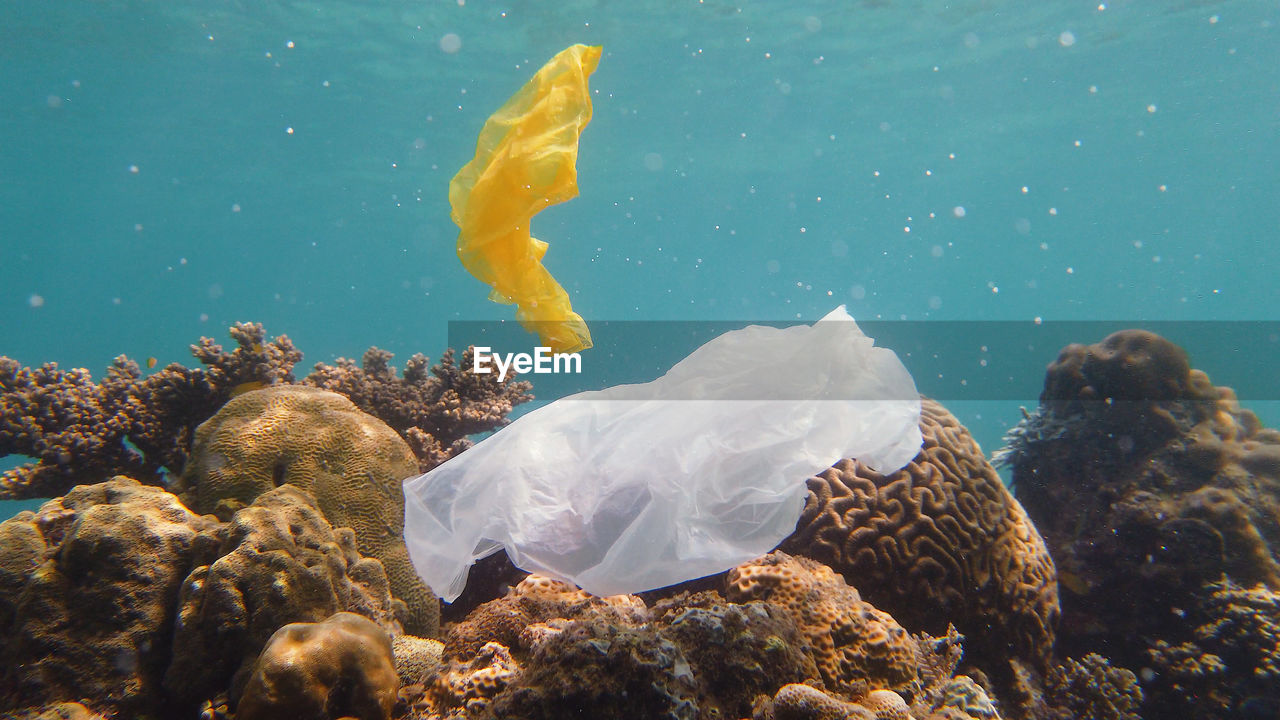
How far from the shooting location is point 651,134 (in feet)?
127

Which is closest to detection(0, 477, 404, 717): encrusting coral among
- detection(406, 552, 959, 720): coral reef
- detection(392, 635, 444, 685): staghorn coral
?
detection(392, 635, 444, 685): staghorn coral

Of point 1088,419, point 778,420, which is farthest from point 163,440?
point 1088,419

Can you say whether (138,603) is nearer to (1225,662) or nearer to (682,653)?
(682,653)

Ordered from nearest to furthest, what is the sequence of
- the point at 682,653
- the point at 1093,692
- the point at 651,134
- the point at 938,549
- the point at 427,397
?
the point at 682,653 < the point at 938,549 < the point at 1093,692 < the point at 427,397 < the point at 651,134

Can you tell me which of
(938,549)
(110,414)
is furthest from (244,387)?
(938,549)

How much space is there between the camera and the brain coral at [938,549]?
4.18 metres

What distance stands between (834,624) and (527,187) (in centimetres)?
288

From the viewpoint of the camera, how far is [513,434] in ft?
11.8

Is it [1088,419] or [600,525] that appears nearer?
[600,525]

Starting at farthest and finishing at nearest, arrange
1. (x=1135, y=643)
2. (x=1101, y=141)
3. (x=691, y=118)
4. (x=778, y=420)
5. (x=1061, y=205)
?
(x=1061, y=205), (x=1101, y=141), (x=691, y=118), (x=1135, y=643), (x=778, y=420)

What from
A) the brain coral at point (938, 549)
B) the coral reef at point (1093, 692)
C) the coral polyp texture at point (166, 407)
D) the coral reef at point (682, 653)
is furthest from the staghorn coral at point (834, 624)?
the coral polyp texture at point (166, 407)

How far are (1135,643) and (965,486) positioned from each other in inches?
112

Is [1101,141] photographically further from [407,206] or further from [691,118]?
[407,206]

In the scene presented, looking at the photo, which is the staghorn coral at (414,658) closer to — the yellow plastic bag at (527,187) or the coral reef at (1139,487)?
the yellow plastic bag at (527,187)
